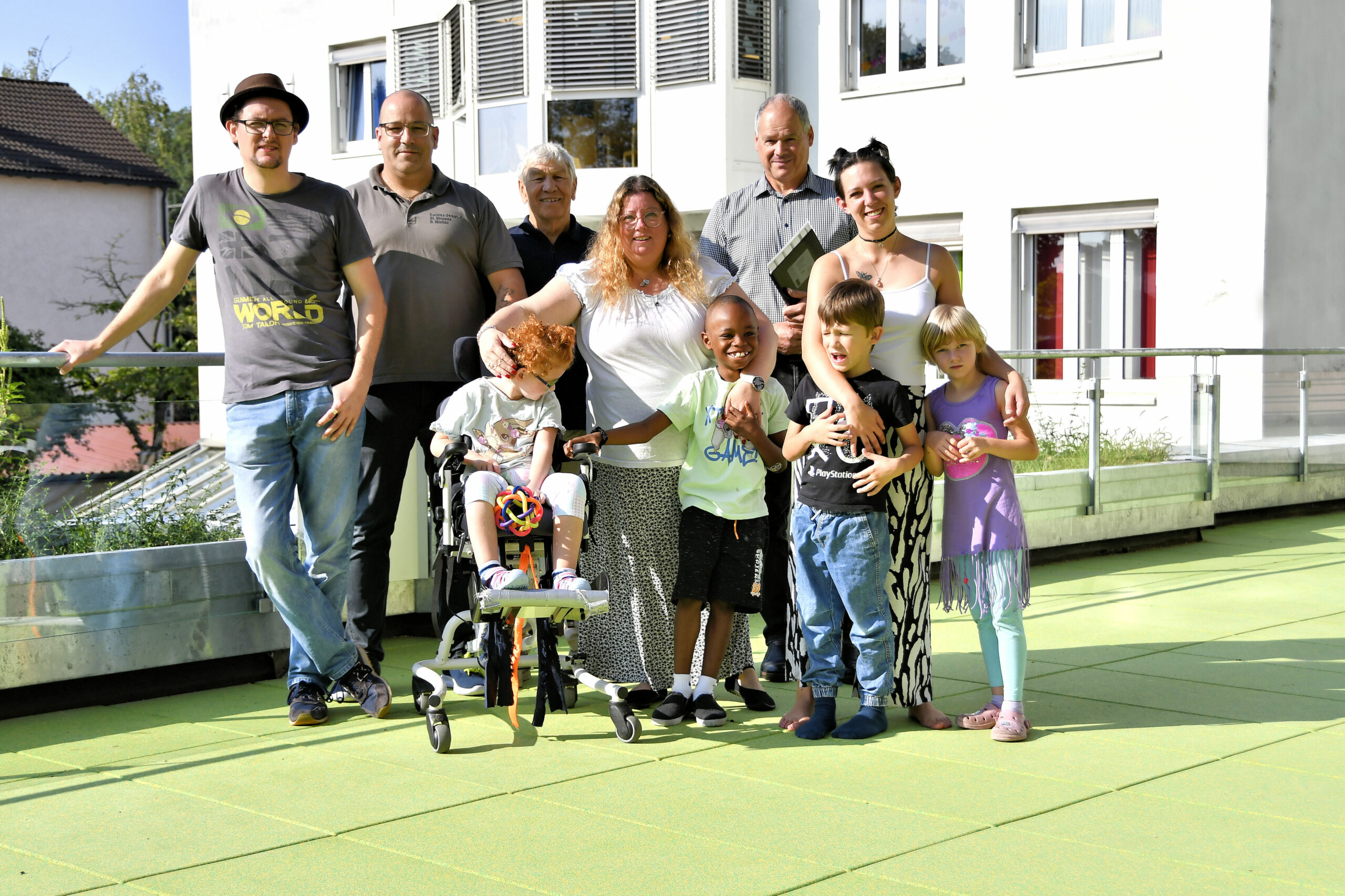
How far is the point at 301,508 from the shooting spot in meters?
5.05

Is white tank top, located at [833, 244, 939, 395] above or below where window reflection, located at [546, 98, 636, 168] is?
below

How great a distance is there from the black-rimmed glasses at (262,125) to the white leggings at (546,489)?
133 cm

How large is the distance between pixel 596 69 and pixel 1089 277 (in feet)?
20.3

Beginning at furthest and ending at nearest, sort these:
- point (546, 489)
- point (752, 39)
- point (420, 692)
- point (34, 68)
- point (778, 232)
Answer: point (34, 68)
point (752, 39)
point (778, 232)
point (420, 692)
point (546, 489)

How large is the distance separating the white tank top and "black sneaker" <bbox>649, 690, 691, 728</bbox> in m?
1.30

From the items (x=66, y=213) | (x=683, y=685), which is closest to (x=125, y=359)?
(x=683, y=685)

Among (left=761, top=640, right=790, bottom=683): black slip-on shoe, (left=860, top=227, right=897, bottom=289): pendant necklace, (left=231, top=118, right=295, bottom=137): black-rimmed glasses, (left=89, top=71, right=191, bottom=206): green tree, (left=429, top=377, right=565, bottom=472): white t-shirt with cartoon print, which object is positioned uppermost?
(left=89, top=71, right=191, bottom=206): green tree

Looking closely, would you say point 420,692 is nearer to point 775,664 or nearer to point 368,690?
point 368,690

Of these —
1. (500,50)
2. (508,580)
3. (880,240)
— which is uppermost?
(500,50)

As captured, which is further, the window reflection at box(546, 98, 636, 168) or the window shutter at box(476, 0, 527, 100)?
the window shutter at box(476, 0, 527, 100)

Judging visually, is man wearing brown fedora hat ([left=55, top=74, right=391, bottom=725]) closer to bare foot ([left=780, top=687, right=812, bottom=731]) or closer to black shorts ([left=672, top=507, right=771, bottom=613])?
black shorts ([left=672, top=507, right=771, bottom=613])

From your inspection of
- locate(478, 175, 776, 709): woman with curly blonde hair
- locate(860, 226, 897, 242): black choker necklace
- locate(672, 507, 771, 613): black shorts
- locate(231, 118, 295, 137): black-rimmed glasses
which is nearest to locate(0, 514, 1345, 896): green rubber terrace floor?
locate(478, 175, 776, 709): woman with curly blonde hair

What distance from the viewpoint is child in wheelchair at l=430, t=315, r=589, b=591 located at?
14.9ft

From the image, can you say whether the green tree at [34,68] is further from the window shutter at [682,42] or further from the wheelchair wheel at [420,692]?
the wheelchair wheel at [420,692]
